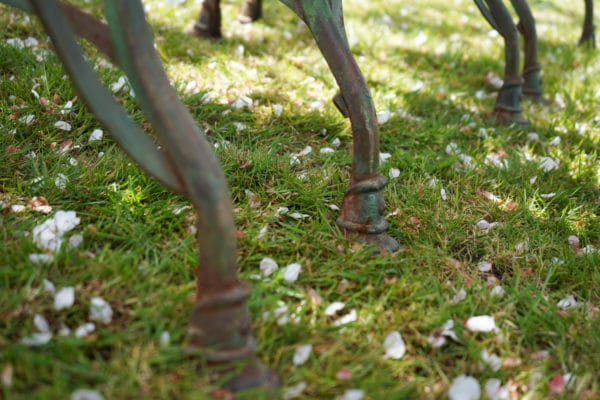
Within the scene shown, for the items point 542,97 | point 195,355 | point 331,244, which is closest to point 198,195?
point 195,355

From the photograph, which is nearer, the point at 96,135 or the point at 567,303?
the point at 567,303

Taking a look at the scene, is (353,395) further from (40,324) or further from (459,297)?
(40,324)

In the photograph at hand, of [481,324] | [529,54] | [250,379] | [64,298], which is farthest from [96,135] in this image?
[529,54]

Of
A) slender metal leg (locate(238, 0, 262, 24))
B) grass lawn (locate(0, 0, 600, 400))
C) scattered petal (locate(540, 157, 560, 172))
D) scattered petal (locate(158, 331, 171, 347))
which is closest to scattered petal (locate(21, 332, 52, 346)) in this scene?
grass lawn (locate(0, 0, 600, 400))

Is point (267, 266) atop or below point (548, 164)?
atop

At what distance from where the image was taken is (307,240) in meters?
1.74

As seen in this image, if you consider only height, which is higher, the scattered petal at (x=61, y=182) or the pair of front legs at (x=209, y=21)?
the pair of front legs at (x=209, y=21)

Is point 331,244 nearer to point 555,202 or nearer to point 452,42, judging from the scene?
point 555,202

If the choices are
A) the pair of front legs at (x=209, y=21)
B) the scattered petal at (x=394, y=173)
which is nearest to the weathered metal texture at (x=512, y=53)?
the scattered petal at (x=394, y=173)

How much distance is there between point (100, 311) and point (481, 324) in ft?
3.17

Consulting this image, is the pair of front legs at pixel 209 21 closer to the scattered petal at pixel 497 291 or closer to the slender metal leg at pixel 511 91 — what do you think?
the slender metal leg at pixel 511 91

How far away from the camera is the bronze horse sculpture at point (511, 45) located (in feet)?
8.39

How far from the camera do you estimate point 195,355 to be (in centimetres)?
124

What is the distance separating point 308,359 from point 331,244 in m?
0.46
